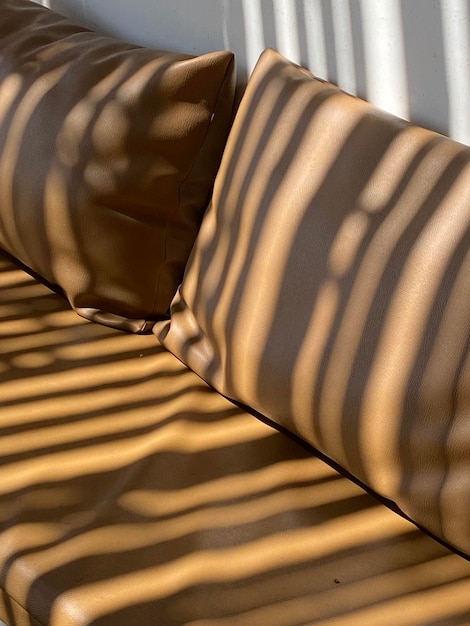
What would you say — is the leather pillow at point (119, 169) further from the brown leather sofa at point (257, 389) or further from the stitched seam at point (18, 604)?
the stitched seam at point (18, 604)

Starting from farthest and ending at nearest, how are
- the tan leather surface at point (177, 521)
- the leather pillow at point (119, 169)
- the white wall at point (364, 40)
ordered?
the leather pillow at point (119, 169)
the white wall at point (364, 40)
the tan leather surface at point (177, 521)

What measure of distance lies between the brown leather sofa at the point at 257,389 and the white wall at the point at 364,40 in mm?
89

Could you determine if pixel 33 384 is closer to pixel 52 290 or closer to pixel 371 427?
pixel 52 290

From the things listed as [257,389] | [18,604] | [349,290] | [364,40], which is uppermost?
[364,40]

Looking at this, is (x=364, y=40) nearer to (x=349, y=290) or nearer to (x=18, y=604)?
Result: (x=349, y=290)

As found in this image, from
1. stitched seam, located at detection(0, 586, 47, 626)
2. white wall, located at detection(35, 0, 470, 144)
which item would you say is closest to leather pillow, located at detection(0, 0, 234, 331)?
white wall, located at detection(35, 0, 470, 144)

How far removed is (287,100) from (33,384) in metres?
0.59

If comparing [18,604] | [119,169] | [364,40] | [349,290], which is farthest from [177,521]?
[364,40]

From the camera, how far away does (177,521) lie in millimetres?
1378

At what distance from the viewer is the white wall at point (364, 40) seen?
151 cm

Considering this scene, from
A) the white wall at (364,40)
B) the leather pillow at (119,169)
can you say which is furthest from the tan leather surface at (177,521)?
the white wall at (364,40)

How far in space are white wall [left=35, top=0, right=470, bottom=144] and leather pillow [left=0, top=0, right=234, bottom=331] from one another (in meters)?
0.11

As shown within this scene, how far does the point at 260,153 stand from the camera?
63.3 inches

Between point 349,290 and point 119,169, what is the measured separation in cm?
58
